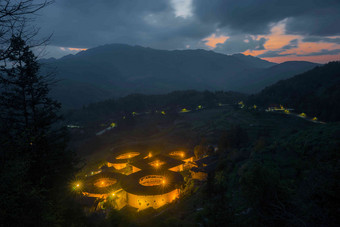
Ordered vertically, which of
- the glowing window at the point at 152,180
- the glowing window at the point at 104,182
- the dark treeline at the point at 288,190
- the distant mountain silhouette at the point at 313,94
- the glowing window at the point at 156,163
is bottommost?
the glowing window at the point at 104,182

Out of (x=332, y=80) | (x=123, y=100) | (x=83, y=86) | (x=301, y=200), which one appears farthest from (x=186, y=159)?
(x=83, y=86)

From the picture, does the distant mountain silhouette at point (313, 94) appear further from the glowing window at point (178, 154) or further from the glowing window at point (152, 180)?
the glowing window at point (152, 180)

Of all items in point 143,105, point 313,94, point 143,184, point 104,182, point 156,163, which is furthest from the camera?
point 143,105

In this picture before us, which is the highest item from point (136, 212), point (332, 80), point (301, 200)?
point (332, 80)

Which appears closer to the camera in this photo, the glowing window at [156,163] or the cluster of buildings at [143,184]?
the cluster of buildings at [143,184]

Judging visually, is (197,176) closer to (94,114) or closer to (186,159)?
(186,159)

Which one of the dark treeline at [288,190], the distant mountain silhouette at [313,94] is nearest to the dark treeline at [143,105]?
the distant mountain silhouette at [313,94]

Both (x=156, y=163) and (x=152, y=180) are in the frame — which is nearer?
(x=152, y=180)

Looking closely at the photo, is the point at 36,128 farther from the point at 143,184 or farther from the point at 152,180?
the point at 152,180

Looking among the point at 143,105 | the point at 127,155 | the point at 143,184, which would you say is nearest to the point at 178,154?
the point at 127,155
